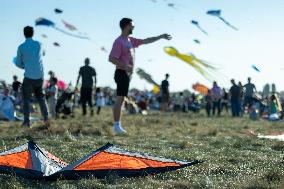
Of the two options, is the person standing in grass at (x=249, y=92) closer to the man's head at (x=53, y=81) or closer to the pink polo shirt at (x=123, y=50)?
the man's head at (x=53, y=81)

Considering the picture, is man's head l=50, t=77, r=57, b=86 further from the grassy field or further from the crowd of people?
the grassy field

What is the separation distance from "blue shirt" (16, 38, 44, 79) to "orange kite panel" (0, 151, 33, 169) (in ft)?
16.1

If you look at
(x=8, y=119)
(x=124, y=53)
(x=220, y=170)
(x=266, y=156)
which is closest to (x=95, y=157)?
(x=220, y=170)

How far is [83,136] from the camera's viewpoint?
23.7 feet

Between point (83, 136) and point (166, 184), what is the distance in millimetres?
3771

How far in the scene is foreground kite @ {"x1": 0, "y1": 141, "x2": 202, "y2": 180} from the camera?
3.71 metres

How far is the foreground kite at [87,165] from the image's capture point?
371 cm

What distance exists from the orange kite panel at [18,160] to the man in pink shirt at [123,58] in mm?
4026

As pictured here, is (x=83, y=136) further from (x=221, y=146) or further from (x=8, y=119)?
(x=8, y=119)

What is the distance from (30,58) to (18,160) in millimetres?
5046

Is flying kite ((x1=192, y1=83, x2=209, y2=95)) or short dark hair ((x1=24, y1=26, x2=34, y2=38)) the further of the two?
flying kite ((x1=192, y1=83, x2=209, y2=95))

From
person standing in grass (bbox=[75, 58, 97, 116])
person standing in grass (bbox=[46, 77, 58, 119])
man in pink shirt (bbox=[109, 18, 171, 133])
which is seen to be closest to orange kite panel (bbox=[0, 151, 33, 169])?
man in pink shirt (bbox=[109, 18, 171, 133])

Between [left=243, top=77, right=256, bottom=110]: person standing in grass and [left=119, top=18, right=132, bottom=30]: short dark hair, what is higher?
[left=119, top=18, right=132, bottom=30]: short dark hair

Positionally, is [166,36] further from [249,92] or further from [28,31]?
[249,92]
